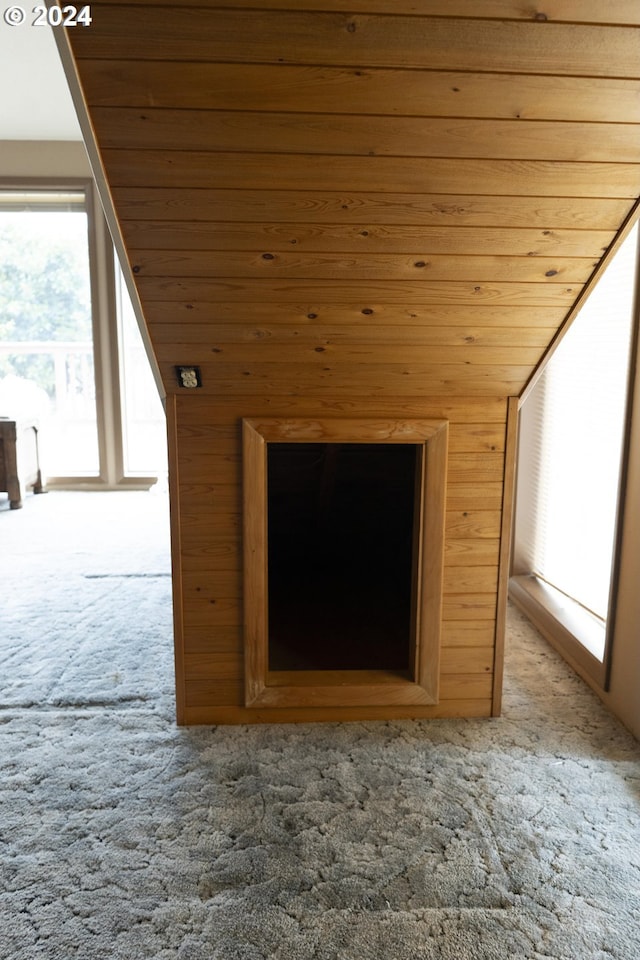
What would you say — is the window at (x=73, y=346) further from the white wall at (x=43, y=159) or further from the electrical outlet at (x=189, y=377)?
the electrical outlet at (x=189, y=377)

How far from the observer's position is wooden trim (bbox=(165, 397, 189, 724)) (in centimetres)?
197

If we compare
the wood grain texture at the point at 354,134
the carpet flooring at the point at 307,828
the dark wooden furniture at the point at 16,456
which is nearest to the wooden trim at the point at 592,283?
the wood grain texture at the point at 354,134

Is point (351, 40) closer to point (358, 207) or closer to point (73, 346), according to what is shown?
point (358, 207)

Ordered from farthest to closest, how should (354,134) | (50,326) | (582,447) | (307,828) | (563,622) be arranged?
(50,326) < (563,622) < (582,447) < (307,828) < (354,134)

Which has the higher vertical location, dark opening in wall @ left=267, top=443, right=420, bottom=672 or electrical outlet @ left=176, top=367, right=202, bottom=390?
electrical outlet @ left=176, top=367, right=202, bottom=390

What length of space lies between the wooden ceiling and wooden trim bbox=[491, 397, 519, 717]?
0.74 feet

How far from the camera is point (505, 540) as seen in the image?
6.79 ft

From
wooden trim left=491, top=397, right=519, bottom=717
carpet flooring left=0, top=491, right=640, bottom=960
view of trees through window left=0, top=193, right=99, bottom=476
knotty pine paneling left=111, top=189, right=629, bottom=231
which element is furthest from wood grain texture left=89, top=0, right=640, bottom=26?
view of trees through window left=0, top=193, right=99, bottom=476

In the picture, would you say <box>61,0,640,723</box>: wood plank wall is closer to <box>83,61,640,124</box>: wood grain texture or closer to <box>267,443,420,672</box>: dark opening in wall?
<box>83,61,640,124</box>: wood grain texture

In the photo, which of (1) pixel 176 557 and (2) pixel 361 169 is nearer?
(2) pixel 361 169

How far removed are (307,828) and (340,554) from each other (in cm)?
223

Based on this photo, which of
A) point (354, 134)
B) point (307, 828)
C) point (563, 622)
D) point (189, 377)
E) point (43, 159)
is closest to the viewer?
point (354, 134)

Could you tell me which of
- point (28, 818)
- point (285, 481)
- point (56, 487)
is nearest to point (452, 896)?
point (28, 818)

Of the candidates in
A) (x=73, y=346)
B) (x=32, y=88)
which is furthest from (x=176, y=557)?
(x=73, y=346)
